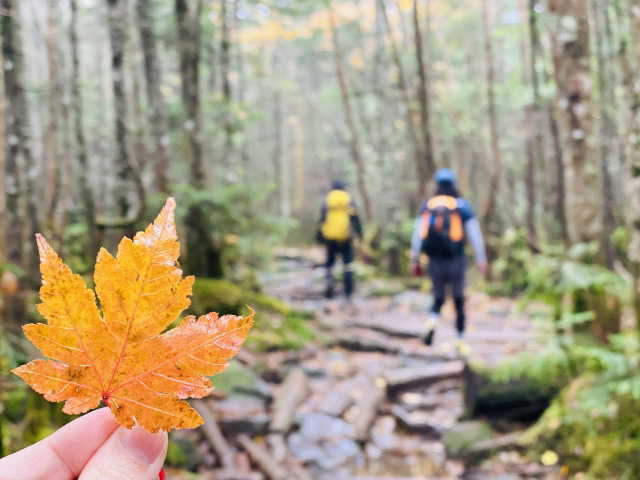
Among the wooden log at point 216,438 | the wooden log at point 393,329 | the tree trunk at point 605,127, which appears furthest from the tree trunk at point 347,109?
the wooden log at point 216,438

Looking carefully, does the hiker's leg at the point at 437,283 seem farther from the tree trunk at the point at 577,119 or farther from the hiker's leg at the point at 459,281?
the tree trunk at the point at 577,119

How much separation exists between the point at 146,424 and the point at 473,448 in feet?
13.7

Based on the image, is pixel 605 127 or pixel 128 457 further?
pixel 605 127

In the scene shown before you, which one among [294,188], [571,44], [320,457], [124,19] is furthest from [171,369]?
[294,188]

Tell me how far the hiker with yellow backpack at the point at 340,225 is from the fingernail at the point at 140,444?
8.26 metres

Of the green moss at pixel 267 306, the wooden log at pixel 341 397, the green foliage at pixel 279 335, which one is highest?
the green moss at pixel 267 306

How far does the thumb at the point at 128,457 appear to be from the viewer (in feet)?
3.05

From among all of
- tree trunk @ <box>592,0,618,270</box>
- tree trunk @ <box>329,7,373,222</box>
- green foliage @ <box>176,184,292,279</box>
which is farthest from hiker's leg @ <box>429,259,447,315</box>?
tree trunk @ <box>329,7,373,222</box>

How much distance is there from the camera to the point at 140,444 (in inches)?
37.8

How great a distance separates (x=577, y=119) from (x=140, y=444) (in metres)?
4.95

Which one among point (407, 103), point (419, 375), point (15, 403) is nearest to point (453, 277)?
point (419, 375)

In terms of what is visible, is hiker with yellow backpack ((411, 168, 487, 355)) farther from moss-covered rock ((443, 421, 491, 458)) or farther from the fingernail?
the fingernail

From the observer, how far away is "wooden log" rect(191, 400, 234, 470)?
3977 millimetres

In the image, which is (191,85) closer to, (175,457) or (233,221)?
(233,221)
